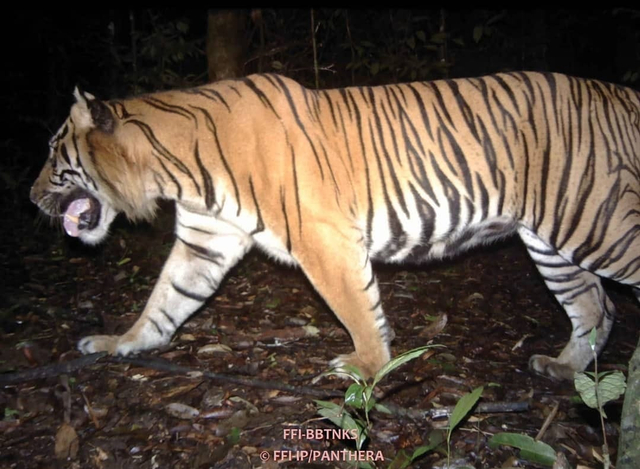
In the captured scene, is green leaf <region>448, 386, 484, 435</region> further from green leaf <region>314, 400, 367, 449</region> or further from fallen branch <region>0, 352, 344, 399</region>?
fallen branch <region>0, 352, 344, 399</region>

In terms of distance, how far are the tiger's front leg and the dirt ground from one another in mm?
148

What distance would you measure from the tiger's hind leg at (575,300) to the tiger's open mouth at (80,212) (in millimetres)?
2598

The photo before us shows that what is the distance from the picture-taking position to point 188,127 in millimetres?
3232

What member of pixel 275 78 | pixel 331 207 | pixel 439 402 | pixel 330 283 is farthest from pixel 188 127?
pixel 439 402

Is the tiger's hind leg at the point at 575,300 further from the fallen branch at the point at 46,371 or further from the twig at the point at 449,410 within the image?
the fallen branch at the point at 46,371

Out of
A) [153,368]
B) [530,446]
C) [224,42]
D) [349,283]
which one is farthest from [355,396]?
[224,42]

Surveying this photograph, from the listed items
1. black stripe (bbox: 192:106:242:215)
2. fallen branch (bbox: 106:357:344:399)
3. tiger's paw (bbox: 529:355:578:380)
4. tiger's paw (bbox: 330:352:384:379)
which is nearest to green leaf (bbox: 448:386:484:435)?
fallen branch (bbox: 106:357:344:399)

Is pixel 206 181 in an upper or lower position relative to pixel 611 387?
upper

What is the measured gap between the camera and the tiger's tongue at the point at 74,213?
3467mm

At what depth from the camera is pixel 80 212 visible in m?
3.49

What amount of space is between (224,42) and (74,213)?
2469 mm

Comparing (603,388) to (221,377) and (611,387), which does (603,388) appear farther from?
(221,377)

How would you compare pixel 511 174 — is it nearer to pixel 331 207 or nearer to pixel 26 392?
pixel 331 207

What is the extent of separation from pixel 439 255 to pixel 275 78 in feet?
4.90
